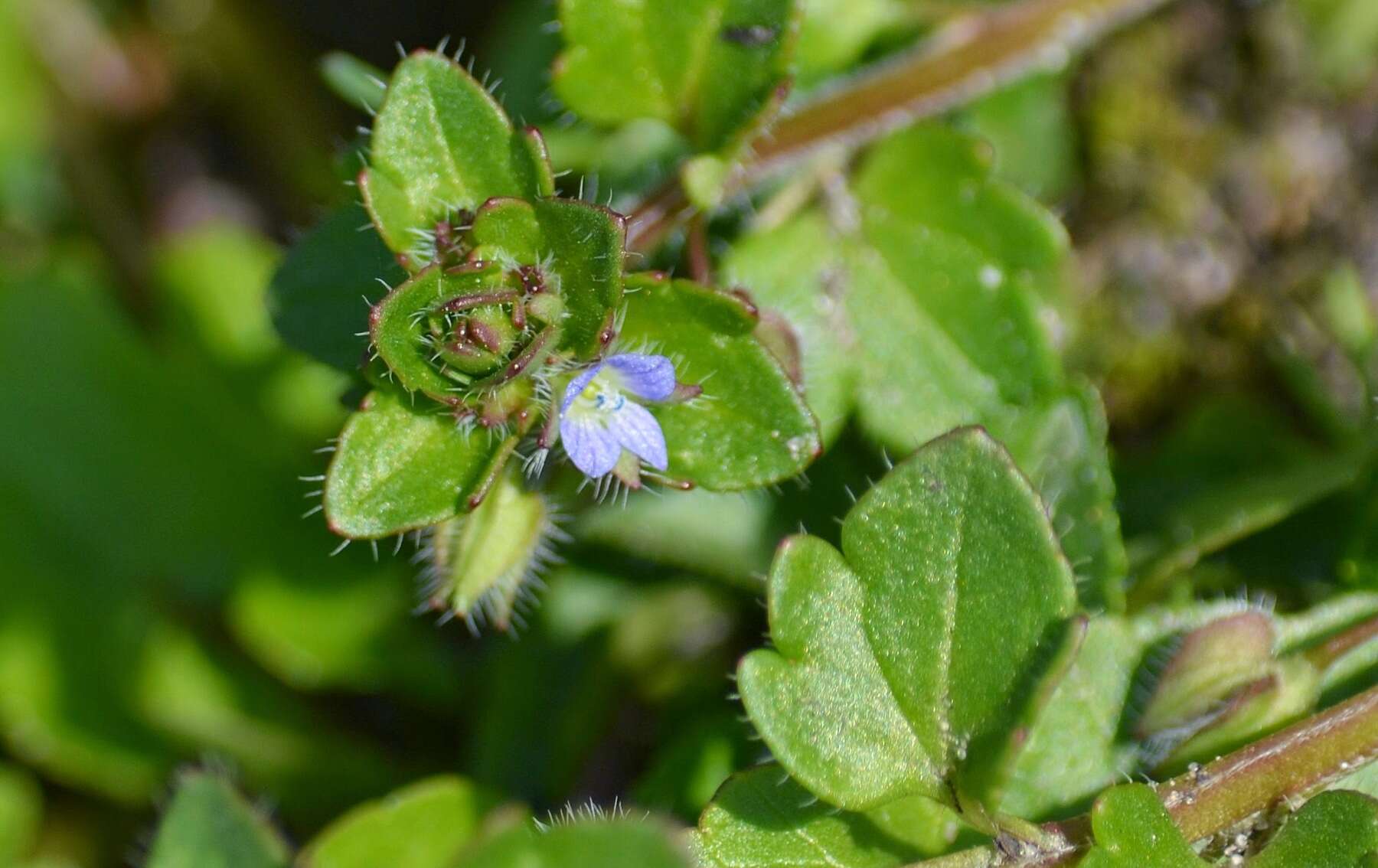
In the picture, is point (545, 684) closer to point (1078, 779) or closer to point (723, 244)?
point (723, 244)

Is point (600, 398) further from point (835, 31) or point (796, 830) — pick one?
point (835, 31)

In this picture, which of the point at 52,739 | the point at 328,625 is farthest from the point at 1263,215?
the point at 52,739

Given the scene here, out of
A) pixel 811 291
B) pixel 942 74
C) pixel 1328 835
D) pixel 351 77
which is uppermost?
pixel 351 77

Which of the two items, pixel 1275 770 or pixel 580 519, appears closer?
pixel 1275 770

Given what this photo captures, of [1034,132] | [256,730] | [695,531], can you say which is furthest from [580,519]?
[1034,132]

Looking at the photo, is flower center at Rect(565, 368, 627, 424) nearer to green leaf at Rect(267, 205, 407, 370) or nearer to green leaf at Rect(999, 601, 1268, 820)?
green leaf at Rect(267, 205, 407, 370)

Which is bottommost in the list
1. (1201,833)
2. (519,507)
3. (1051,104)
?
(1201,833)
